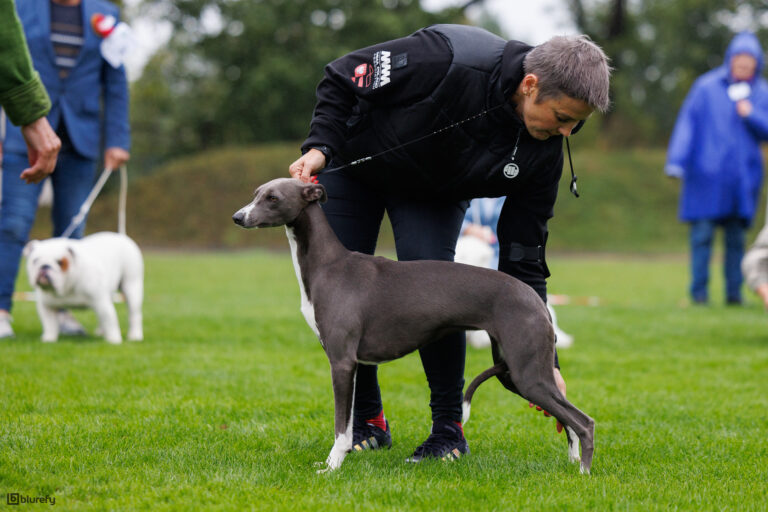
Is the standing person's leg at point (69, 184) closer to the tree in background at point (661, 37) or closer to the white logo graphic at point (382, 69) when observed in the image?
the white logo graphic at point (382, 69)

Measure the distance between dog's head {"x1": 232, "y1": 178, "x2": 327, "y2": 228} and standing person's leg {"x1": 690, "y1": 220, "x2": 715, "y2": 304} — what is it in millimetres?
9105

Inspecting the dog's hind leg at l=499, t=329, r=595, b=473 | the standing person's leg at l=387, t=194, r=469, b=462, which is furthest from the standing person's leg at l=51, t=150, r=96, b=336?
the dog's hind leg at l=499, t=329, r=595, b=473

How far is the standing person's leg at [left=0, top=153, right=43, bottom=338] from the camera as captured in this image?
22.5 feet

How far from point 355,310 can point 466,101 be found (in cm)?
112

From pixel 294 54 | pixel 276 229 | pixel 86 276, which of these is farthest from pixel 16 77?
pixel 294 54

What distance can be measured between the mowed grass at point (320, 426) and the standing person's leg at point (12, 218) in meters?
0.50

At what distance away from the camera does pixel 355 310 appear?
11.6ft

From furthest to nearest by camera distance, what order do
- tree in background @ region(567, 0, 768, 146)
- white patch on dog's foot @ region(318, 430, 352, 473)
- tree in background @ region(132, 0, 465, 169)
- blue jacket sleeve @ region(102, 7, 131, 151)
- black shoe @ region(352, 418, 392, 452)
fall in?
tree in background @ region(567, 0, 768, 146), tree in background @ region(132, 0, 465, 169), blue jacket sleeve @ region(102, 7, 131, 151), black shoe @ region(352, 418, 392, 452), white patch on dog's foot @ region(318, 430, 352, 473)

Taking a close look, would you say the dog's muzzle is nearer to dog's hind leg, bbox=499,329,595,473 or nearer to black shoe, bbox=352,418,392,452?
black shoe, bbox=352,418,392,452

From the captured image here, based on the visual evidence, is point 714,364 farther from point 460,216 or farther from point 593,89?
point 593,89

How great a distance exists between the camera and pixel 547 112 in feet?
11.8

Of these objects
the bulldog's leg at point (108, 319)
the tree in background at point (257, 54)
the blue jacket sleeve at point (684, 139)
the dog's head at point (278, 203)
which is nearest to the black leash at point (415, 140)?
the dog's head at point (278, 203)

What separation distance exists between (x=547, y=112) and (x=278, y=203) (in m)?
1.25

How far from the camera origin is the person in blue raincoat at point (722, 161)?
1125cm
